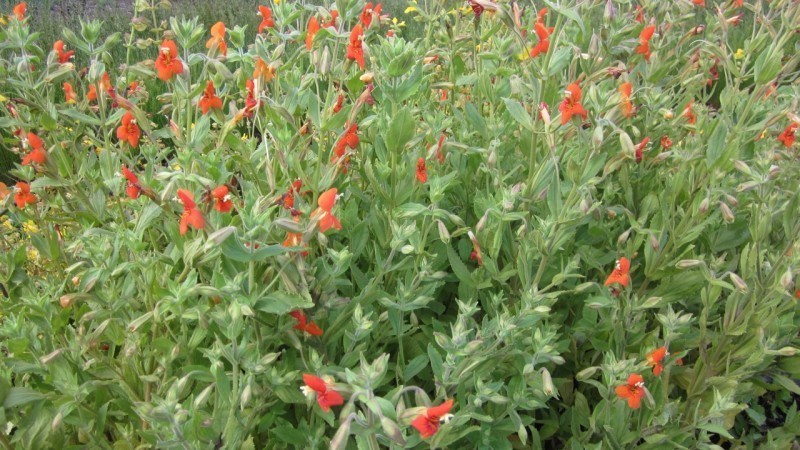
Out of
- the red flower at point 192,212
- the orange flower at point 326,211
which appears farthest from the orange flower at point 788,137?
the red flower at point 192,212

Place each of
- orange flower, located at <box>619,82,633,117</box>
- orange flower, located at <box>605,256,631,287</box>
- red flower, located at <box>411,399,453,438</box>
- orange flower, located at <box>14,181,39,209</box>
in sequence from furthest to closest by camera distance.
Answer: orange flower, located at <box>14,181,39,209</box> → orange flower, located at <box>605,256,631,287</box> → orange flower, located at <box>619,82,633,117</box> → red flower, located at <box>411,399,453,438</box>

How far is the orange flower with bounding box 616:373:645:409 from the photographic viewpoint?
1760mm

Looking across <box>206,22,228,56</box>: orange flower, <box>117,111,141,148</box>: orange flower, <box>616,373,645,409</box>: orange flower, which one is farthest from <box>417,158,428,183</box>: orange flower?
<box>117,111,141,148</box>: orange flower

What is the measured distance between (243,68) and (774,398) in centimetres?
260

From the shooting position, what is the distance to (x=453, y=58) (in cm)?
269

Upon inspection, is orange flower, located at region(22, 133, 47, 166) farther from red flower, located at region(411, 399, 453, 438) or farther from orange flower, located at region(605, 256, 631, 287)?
orange flower, located at region(605, 256, 631, 287)

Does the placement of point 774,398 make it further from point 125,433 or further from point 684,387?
point 125,433

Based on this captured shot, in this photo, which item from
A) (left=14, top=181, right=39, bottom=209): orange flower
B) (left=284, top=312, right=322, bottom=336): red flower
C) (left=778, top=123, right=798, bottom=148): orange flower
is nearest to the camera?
(left=284, top=312, right=322, bottom=336): red flower

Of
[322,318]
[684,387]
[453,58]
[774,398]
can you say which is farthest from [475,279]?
[774,398]

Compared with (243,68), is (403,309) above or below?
below

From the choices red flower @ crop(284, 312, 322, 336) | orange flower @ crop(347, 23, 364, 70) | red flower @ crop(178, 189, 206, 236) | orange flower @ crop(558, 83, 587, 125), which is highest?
orange flower @ crop(347, 23, 364, 70)

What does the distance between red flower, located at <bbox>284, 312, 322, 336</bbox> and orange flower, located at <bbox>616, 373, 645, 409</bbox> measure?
830mm

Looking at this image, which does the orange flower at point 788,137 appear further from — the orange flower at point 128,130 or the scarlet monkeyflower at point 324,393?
the orange flower at point 128,130

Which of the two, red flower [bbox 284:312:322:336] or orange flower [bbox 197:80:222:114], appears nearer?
red flower [bbox 284:312:322:336]
